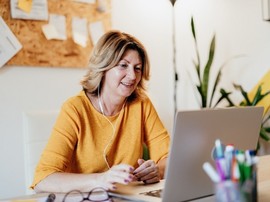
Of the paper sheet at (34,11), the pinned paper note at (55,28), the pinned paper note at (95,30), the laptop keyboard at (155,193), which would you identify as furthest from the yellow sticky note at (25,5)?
the laptop keyboard at (155,193)

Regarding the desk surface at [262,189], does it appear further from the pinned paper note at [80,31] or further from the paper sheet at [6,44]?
the pinned paper note at [80,31]

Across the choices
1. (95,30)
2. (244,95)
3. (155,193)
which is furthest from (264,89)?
(155,193)

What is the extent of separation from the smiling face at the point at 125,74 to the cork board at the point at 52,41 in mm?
768

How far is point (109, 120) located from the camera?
1583mm

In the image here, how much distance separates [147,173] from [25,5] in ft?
4.62

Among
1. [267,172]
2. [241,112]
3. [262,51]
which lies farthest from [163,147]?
[262,51]

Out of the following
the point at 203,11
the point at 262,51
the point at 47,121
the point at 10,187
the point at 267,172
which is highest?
the point at 203,11

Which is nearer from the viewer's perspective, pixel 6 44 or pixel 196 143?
pixel 196 143

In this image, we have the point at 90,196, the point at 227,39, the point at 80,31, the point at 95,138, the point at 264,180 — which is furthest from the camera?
the point at 227,39

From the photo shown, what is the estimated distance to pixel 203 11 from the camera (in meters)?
3.06

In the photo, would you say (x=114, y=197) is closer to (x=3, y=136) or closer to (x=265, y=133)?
(x=3, y=136)

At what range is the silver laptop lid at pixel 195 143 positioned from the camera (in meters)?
0.83

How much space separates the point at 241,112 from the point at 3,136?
5.08ft

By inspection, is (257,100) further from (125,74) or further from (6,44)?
(6,44)
